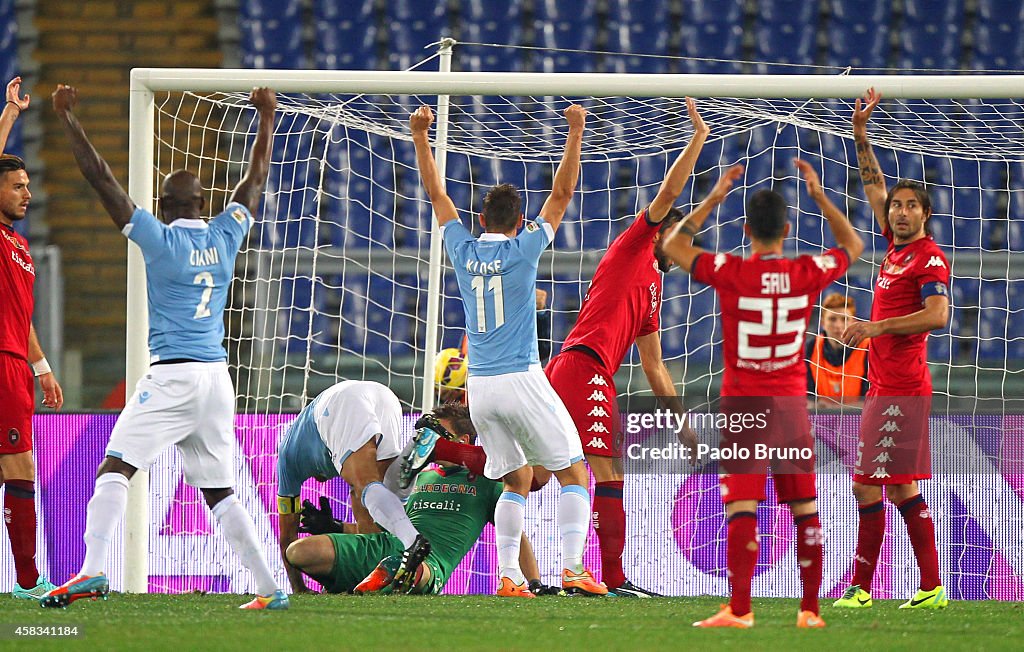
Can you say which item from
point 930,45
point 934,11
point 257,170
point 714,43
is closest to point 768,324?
point 257,170

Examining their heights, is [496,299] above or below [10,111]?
below

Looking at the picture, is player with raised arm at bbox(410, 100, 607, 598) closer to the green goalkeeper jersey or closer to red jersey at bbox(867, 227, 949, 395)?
the green goalkeeper jersey

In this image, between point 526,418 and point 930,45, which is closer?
point 526,418

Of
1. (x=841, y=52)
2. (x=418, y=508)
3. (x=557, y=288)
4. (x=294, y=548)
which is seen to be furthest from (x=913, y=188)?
(x=841, y=52)

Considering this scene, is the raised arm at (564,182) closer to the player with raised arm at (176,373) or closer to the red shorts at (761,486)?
the player with raised arm at (176,373)

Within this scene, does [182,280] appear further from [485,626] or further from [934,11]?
[934,11]

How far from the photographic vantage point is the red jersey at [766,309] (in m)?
4.72

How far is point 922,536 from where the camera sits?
5.93 meters

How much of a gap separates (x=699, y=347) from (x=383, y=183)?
3.43 m

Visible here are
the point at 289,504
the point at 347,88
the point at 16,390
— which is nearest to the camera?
the point at 16,390

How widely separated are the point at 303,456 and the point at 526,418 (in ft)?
4.87

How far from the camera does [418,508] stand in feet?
22.2

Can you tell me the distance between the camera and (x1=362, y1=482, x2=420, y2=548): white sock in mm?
6250

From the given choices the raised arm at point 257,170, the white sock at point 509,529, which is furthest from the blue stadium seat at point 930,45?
the raised arm at point 257,170
